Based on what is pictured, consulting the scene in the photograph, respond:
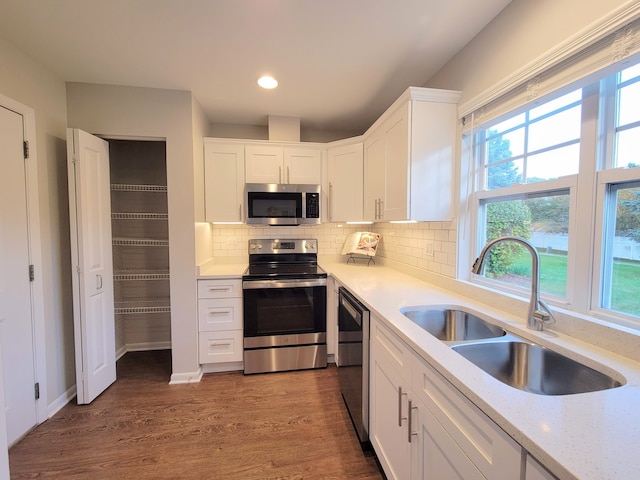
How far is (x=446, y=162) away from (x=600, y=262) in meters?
1.02

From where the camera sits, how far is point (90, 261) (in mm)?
2125

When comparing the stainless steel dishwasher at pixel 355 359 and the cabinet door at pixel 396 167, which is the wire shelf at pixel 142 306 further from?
the cabinet door at pixel 396 167

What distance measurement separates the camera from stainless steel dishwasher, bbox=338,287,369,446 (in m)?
1.63

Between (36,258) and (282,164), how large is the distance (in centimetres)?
202

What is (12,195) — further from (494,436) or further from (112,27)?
(494,436)

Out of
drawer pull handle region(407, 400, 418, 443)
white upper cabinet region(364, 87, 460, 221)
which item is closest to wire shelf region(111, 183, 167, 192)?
white upper cabinet region(364, 87, 460, 221)

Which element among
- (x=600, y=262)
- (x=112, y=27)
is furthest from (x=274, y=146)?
(x=600, y=262)

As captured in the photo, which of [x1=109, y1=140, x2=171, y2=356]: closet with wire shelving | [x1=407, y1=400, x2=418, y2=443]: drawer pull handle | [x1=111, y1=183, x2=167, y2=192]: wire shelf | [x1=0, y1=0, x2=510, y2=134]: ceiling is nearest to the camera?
[x1=407, y1=400, x2=418, y2=443]: drawer pull handle

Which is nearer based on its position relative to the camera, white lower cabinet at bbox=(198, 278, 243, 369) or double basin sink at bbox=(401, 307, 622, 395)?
double basin sink at bbox=(401, 307, 622, 395)

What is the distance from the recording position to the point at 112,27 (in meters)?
1.61

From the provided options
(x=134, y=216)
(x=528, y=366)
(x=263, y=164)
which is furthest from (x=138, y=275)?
(x=528, y=366)

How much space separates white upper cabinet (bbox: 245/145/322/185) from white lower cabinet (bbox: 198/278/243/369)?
1088mm

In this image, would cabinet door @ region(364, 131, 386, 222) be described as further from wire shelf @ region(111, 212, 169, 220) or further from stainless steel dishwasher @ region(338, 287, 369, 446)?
wire shelf @ region(111, 212, 169, 220)

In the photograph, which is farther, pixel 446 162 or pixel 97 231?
pixel 97 231
